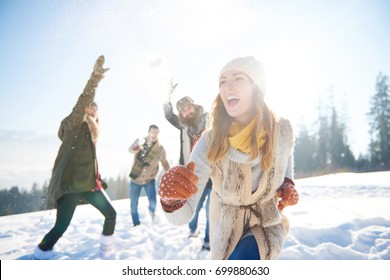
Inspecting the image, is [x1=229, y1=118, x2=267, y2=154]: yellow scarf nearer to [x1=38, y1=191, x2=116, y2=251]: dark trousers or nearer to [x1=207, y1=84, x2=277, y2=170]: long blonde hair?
[x1=207, y1=84, x2=277, y2=170]: long blonde hair

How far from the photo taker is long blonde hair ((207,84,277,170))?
1.27 m

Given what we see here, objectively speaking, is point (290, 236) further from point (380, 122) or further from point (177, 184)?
point (380, 122)

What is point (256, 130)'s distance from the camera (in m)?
1.29

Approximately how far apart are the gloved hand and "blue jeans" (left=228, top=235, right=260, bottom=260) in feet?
6.23

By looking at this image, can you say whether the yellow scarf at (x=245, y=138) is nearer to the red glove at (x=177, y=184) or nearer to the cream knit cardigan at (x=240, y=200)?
the cream knit cardigan at (x=240, y=200)

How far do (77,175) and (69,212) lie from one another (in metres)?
0.36

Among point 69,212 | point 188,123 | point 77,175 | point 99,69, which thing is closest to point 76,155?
point 77,175

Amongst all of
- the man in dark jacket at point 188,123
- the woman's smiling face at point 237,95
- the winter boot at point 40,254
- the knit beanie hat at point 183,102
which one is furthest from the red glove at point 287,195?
the winter boot at point 40,254

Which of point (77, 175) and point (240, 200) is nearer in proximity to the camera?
point (240, 200)

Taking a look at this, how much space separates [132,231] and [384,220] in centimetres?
332

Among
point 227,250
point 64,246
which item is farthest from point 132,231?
point 227,250

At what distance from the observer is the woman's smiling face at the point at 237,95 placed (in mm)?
1330
